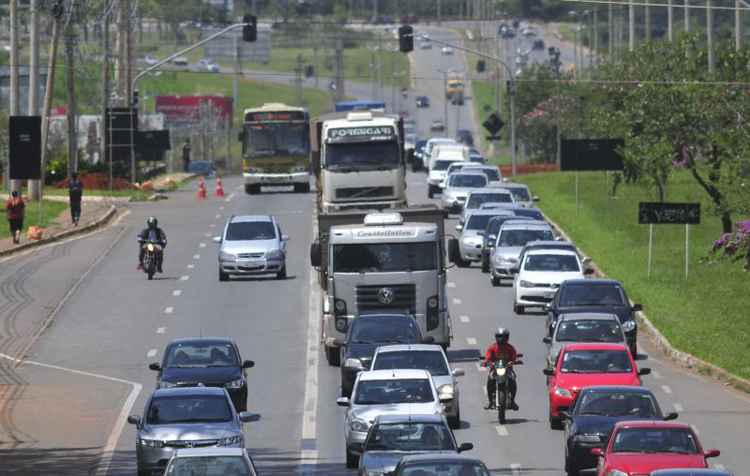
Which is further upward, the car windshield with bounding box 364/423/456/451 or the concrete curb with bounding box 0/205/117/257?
the concrete curb with bounding box 0/205/117/257

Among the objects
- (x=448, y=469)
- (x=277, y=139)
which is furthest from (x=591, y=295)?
(x=277, y=139)

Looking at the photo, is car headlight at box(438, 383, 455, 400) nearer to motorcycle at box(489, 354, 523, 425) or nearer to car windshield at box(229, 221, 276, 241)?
motorcycle at box(489, 354, 523, 425)

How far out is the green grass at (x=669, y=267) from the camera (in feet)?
136

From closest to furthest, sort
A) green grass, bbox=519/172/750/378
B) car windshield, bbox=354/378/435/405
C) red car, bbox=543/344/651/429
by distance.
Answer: car windshield, bbox=354/378/435/405 → red car, bbox=543/344/651/429 → green grass, bbox=519/172/750/378

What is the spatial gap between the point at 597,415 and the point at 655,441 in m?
3.27

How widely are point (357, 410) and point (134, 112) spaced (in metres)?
54.3

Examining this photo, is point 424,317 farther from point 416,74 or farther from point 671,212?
point 416,74

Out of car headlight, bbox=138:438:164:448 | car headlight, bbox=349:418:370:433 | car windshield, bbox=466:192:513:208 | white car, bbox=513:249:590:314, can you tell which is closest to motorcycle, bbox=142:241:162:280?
white car, bbox=513:249:590:314

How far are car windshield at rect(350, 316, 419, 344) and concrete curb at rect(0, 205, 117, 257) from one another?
23.8 m

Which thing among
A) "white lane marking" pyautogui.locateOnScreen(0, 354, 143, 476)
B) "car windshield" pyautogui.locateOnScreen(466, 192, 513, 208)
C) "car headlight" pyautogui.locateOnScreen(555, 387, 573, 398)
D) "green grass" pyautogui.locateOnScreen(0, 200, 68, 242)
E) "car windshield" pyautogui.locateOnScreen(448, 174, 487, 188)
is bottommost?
"white lane marking" pyautogui.locateOnScreen(0, 354, 143, 476)

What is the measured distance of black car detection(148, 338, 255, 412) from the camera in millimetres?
31516

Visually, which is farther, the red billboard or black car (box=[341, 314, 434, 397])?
the red billboard

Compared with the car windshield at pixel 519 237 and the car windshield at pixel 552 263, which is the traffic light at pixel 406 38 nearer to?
the car windshield at pixel 519 237

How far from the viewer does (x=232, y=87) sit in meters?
178
